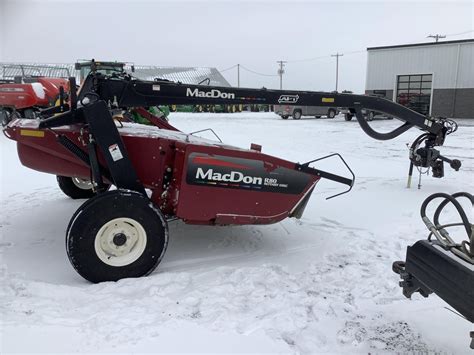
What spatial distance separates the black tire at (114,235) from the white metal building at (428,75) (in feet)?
94.7

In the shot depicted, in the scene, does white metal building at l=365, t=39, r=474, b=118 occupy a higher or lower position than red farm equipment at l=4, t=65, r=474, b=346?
higher

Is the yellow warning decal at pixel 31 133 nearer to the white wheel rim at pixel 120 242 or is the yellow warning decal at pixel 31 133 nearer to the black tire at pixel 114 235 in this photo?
the black tire at pixel 114 235

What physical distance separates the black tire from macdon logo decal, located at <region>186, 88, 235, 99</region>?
1137 millimetres

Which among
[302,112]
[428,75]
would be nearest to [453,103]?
[428,75]

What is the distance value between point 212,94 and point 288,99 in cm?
80

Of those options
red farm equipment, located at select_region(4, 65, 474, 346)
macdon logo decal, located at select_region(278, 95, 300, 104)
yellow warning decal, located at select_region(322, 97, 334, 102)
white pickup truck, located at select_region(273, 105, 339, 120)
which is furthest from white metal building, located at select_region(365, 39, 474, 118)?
red farm equipment, located at select_region(4, 65, 474, 346)

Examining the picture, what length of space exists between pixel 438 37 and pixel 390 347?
182ft

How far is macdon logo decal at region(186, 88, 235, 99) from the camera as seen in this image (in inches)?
159

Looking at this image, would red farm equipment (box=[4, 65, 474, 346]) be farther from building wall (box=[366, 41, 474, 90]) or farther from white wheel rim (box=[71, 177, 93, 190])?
building wall (box=[366, 41, 474, 90])

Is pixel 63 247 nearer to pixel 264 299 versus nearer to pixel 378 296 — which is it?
pixel 264 299

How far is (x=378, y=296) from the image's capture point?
3348mm

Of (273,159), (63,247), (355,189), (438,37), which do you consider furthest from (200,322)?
(438,37)

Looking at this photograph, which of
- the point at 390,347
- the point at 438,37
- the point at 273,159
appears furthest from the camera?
the point at 438,37

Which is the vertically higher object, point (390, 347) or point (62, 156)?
point (62, 156)
